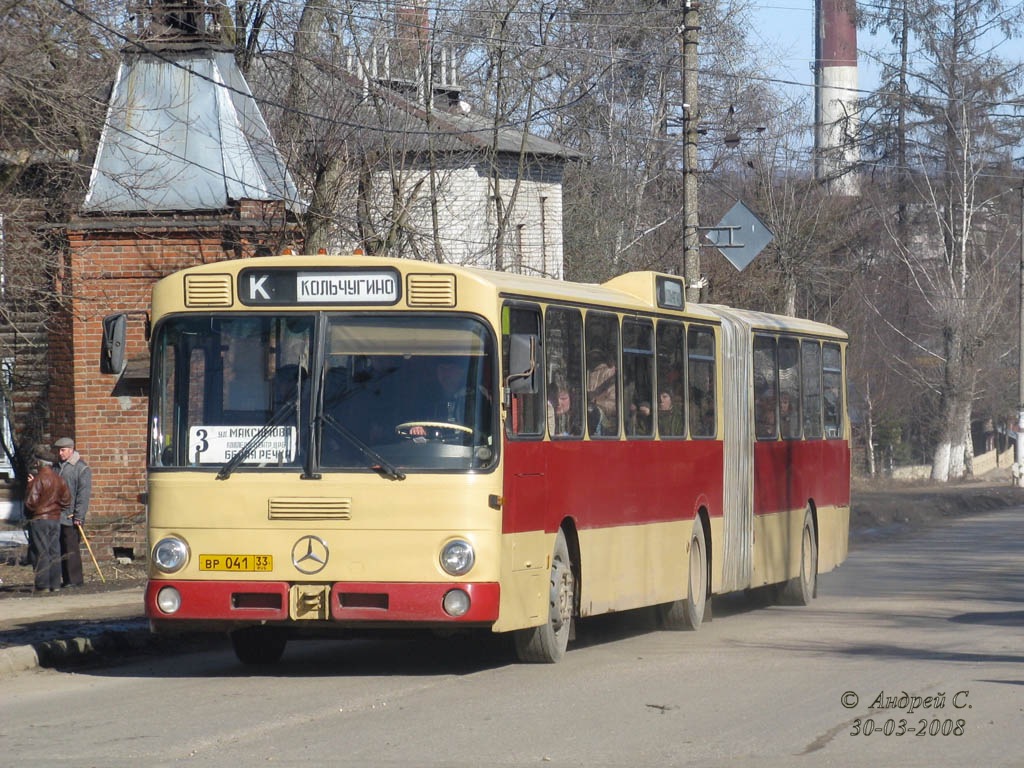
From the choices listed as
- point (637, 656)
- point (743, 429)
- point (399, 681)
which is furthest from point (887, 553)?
point (399, 681)

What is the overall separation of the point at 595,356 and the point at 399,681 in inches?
121

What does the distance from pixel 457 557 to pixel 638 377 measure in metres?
3.56

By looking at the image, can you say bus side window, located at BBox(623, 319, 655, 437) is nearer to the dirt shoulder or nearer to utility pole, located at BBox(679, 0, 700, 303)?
utility pole, located at BBox(679, 0, 700, 303)

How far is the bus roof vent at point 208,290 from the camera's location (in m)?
11.5

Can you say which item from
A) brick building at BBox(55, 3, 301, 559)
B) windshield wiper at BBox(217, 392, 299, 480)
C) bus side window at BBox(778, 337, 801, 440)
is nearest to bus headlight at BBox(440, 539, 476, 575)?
windshield wiper at BBox(217, 392, 299, 480)

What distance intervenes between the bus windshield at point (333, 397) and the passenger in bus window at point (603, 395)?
2019mm

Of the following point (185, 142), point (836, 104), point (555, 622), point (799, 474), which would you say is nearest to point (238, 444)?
point (555, 622)

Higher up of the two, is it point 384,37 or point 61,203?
point 384,37

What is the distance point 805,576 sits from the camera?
61.1 ft

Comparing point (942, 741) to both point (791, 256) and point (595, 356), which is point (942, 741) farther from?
point (791, 256)

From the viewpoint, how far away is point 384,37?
27422mm

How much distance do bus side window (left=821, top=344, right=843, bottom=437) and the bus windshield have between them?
9428 mm

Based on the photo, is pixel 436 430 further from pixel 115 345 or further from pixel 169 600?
pixel 115 345

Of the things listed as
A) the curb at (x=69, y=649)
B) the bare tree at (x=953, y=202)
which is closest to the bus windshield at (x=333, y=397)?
the curb at (x=69, y=649)
